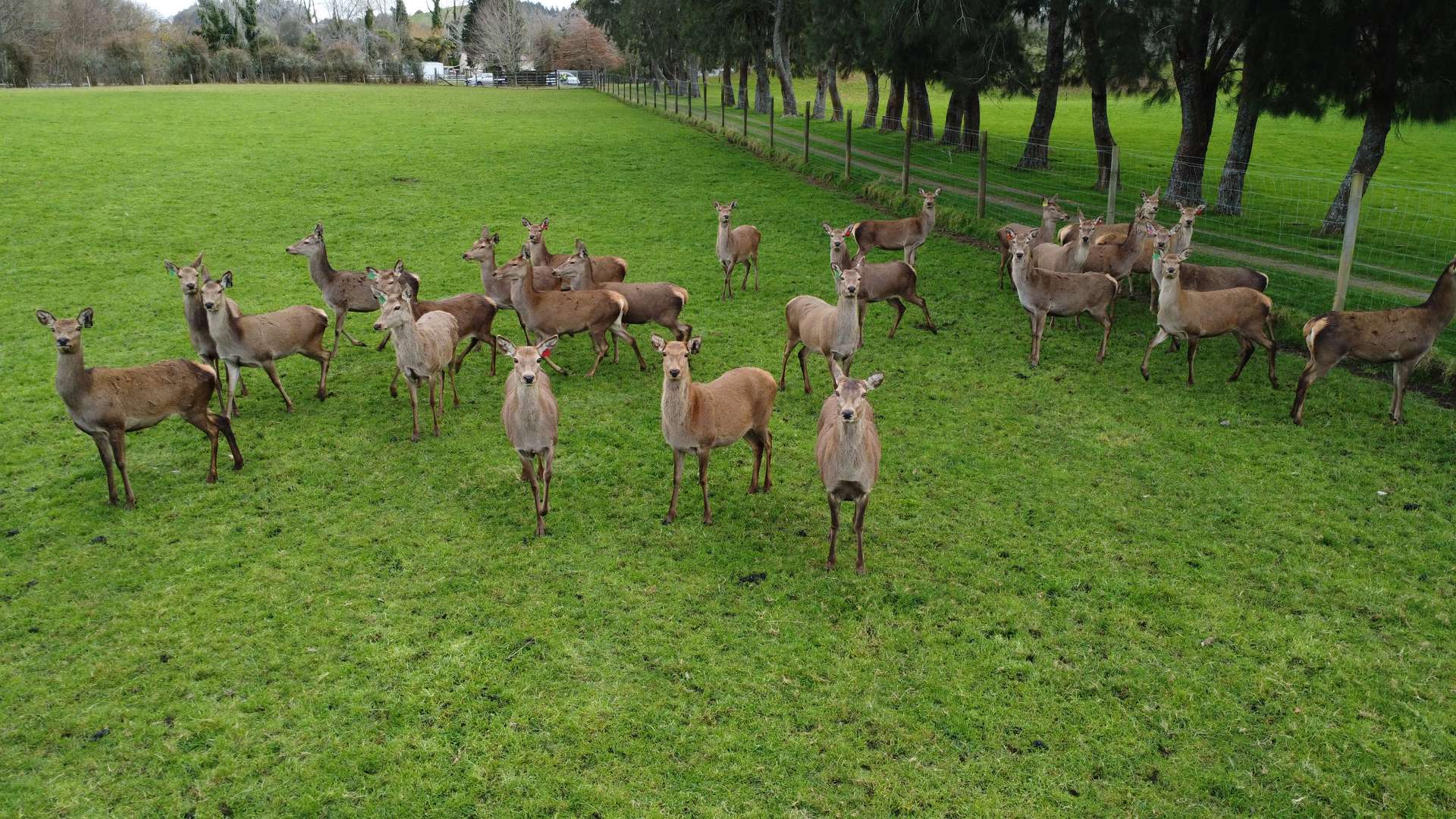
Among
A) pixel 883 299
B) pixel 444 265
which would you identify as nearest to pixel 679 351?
pixel 883 299

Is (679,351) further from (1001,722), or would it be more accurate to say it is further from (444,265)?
(444,265)

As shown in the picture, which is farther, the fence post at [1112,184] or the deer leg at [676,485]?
the fence post at [1112,184]

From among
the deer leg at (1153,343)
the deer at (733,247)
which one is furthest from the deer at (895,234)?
the deer leg at (1153,343)

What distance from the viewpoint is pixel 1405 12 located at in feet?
51.8

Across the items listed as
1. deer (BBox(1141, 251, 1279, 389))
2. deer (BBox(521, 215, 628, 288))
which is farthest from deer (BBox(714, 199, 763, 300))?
deer (BBox(1141, 251, 1279, 389))

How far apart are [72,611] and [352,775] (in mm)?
3216

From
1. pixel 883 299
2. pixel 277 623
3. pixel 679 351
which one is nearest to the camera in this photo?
pixel 277 623

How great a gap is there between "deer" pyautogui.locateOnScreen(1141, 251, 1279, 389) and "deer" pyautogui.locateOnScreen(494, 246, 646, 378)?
6745 mm

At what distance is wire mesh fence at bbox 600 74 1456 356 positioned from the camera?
561 inches

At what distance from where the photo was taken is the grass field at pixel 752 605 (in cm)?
524

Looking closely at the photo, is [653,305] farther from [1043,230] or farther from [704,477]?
[1043,230]

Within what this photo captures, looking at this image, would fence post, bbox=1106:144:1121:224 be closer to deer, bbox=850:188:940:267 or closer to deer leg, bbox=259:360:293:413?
deer, bbox=850:188:940:267

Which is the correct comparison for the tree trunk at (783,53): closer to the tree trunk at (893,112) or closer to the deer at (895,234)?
the tree trunk at (893,112)

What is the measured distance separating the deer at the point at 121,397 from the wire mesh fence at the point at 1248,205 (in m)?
13.9
